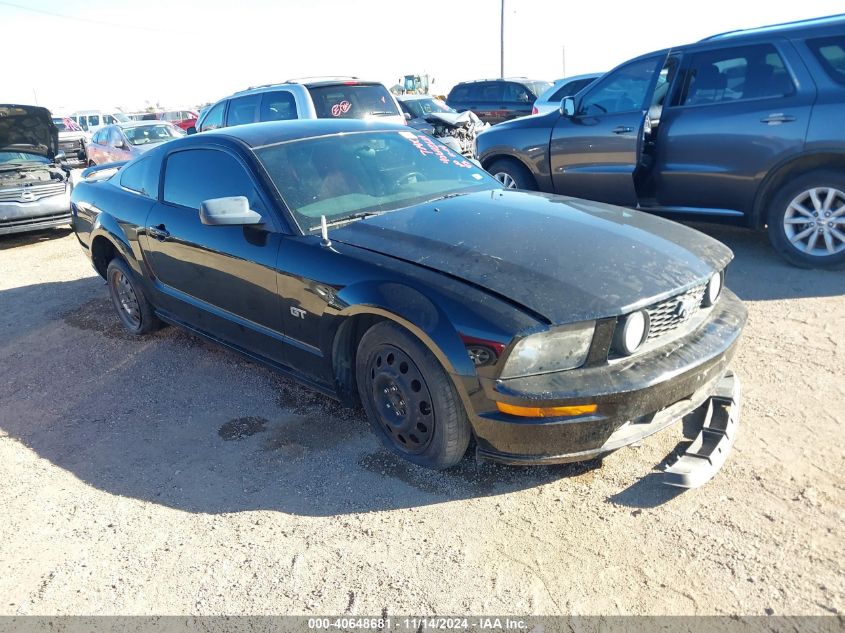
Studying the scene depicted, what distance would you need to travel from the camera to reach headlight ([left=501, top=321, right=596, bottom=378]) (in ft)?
8.05

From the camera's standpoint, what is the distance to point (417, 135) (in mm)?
4301

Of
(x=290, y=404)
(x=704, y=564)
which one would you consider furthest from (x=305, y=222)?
(x=704, y=564)

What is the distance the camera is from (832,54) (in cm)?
502

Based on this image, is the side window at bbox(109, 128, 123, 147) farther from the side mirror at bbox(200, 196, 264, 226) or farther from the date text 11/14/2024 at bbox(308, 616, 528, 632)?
the date text 11/14/2024 at bbox(308, 616, 528, 632)

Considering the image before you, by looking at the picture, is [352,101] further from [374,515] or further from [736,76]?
[374,515]

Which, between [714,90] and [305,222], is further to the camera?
[714,90]

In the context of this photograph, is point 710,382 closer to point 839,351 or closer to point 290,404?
point 839,351

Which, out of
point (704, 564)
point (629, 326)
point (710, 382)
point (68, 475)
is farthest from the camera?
point (68, 475)

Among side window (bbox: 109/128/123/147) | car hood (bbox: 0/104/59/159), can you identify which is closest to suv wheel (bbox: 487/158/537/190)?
car hood (bbox: 0/104/59/159)

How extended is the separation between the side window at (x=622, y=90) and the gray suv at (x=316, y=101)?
9.52ft

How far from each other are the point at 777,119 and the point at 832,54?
0.61 m

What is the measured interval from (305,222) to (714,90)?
4.31 m

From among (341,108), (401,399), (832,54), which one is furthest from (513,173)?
(401,399)

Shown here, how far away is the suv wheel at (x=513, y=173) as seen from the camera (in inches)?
278
